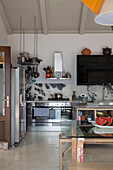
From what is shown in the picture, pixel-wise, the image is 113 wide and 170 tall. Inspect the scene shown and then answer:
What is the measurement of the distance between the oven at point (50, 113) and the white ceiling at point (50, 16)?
97.1 inches

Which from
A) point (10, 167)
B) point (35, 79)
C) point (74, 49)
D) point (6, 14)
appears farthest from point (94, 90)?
point (10, 167)

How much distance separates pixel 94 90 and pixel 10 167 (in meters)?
4.37

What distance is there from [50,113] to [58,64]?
64.0 inches

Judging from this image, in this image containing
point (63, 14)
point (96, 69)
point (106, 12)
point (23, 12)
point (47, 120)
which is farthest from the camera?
point (96, 69)

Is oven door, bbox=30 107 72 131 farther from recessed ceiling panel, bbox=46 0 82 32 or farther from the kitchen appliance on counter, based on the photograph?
recessed ceiling panel, bbox=46 0 82 32

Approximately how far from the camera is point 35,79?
286 inches

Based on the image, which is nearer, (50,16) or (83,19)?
(83,19)

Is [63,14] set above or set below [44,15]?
above

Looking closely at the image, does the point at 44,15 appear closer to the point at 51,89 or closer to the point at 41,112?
the point at 51,89

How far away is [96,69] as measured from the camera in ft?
22.7

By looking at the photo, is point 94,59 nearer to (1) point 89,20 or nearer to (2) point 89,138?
(1) point 89,20

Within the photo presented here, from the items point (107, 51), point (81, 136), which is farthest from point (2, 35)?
point (81, 136)

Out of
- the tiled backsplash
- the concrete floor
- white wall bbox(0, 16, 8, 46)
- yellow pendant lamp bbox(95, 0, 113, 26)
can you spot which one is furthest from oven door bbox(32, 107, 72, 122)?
yellow pendant lamp bbox(95, 0, 113, 26)

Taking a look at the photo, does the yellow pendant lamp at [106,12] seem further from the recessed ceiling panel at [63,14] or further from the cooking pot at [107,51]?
the cooking pot at [107,51]
